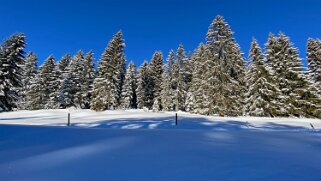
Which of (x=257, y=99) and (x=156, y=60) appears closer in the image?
(x=257, y=99)

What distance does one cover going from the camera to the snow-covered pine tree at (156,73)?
54.2 metres

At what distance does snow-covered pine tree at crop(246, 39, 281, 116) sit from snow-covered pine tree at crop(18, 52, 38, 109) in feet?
146

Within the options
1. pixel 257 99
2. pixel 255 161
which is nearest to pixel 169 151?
pixel 255 161

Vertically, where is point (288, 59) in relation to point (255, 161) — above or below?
above

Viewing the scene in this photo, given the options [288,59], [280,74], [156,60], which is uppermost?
[156,60]

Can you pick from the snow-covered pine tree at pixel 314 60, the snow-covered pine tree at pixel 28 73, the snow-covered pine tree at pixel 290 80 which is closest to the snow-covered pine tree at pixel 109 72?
the snow-covered pine tree at pixel 28 73

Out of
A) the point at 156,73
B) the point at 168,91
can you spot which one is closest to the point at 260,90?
the point at 168,91

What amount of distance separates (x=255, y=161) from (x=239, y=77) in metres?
34.3

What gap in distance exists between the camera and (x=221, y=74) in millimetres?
32281

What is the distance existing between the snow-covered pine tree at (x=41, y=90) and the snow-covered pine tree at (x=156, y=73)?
2125cm

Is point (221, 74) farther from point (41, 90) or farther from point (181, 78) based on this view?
point (41, 90)

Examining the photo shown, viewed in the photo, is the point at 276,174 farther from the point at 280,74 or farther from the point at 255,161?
the point at 280,74

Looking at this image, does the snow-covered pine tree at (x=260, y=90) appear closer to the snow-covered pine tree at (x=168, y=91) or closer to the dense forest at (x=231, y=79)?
the dense forest at (x=231, y=79)

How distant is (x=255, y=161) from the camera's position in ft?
16.8
